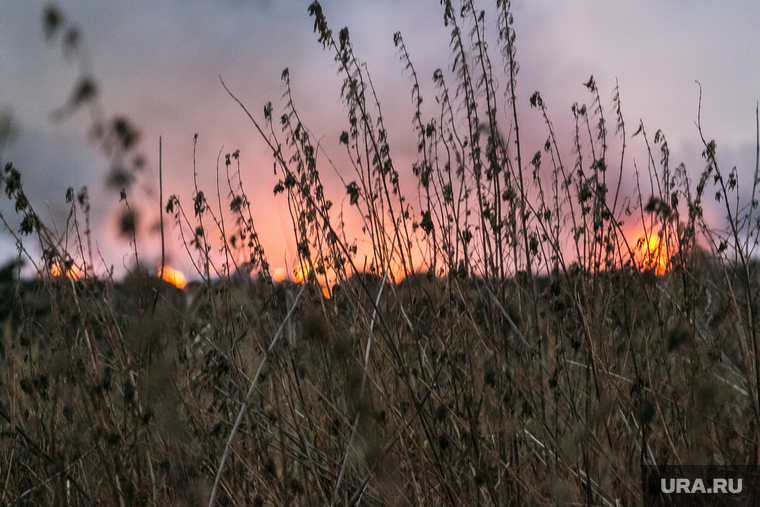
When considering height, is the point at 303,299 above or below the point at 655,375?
above

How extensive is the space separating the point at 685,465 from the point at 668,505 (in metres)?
0.24

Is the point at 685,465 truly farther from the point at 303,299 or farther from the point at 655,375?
the point at 303,299

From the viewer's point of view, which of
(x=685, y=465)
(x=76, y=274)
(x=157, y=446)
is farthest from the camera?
(x=157, y=446)

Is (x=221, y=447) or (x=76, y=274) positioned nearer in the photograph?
(x=76, y=274)

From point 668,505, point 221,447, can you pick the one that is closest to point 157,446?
point 221,447

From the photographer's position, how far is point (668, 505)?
1392 millimetres

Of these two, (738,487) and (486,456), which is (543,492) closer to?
(486,456)

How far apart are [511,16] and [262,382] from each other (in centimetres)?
150

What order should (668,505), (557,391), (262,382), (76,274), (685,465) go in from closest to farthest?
(685,465) → (668,505) → (76,274) → (557,391) → (262,382)

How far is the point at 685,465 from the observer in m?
1.22

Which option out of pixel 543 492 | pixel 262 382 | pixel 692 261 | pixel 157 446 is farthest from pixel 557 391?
pixel 157 446

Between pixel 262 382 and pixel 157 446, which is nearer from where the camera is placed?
pixel 157 446

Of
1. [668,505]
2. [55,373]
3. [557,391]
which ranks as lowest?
[668,505]

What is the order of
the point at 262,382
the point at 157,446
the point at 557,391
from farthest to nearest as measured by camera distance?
1. the point at 262,382
2. the point at 157,446
3. the point at 557,391
